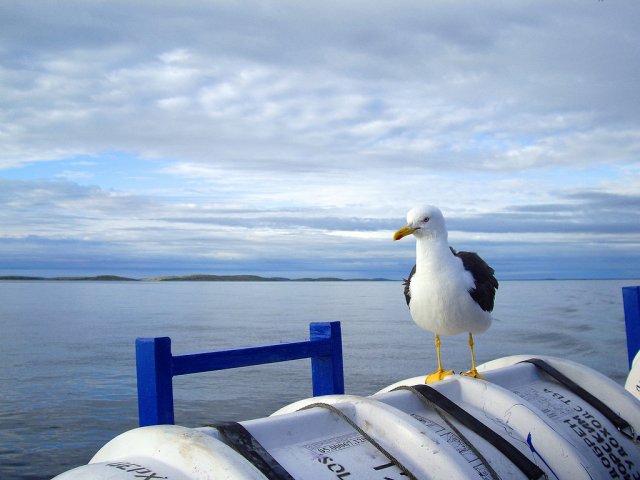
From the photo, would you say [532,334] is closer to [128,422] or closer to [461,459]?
[128,422]

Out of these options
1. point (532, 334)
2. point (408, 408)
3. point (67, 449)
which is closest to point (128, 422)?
point (67, 449)

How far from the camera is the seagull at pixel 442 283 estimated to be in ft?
19.2

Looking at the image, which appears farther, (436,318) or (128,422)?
(128,422)

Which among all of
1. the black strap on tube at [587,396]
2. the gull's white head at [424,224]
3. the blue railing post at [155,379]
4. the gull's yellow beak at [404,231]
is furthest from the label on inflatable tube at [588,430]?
the blue railing post at [155,379]

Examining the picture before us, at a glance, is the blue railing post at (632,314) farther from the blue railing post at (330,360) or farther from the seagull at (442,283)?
the blue railing post at (330,360)

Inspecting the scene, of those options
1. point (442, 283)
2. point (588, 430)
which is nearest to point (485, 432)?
point (588, 430)

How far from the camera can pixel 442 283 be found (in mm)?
5844

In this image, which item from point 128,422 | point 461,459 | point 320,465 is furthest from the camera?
point 128,422

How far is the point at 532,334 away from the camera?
3519 cm

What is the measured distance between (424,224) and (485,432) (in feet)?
7.69

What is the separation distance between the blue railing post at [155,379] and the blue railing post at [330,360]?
1579 millimetres

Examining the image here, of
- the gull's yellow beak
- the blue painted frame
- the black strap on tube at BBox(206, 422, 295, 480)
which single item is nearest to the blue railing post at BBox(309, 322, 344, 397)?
the blue painted frame

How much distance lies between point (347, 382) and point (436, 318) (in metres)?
14.3

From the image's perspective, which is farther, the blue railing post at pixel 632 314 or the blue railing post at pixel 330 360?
the blue railing post at pixel 632 314
